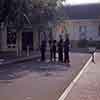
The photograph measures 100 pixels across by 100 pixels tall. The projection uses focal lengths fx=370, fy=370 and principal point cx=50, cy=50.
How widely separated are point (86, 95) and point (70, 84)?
8.92 feet

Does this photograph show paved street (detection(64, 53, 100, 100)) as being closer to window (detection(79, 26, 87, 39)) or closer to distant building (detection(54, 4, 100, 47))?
distant building (detection(54, 4, 100, 47))

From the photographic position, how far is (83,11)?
209ft

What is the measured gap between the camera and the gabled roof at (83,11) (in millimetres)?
60731

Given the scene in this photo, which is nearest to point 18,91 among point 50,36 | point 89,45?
point 50,36

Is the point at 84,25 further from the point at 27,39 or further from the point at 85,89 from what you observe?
the point at 85,89

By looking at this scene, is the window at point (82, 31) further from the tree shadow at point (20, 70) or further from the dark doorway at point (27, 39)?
the tree shadow at point (20, 70)

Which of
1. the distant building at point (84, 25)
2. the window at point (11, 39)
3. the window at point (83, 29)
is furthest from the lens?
the window at point (83, 29)

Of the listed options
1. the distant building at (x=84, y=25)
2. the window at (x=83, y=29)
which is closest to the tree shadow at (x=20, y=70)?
the distant building at (x=84, y=25)

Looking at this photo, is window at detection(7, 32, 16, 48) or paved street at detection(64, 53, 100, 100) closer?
paved street at detection(64, 53, 100, 100)

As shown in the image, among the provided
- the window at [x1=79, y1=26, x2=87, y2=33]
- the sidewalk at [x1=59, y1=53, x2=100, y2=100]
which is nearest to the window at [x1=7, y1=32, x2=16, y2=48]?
the window at [x1=79, y1=26, x2=87, y2=33]

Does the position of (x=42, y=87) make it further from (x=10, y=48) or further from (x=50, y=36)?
(x=50, y=36)

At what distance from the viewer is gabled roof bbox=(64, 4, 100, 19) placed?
199 feet

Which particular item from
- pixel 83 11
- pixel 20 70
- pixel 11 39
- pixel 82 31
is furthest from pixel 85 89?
pixel 83 11

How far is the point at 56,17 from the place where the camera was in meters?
41.3
